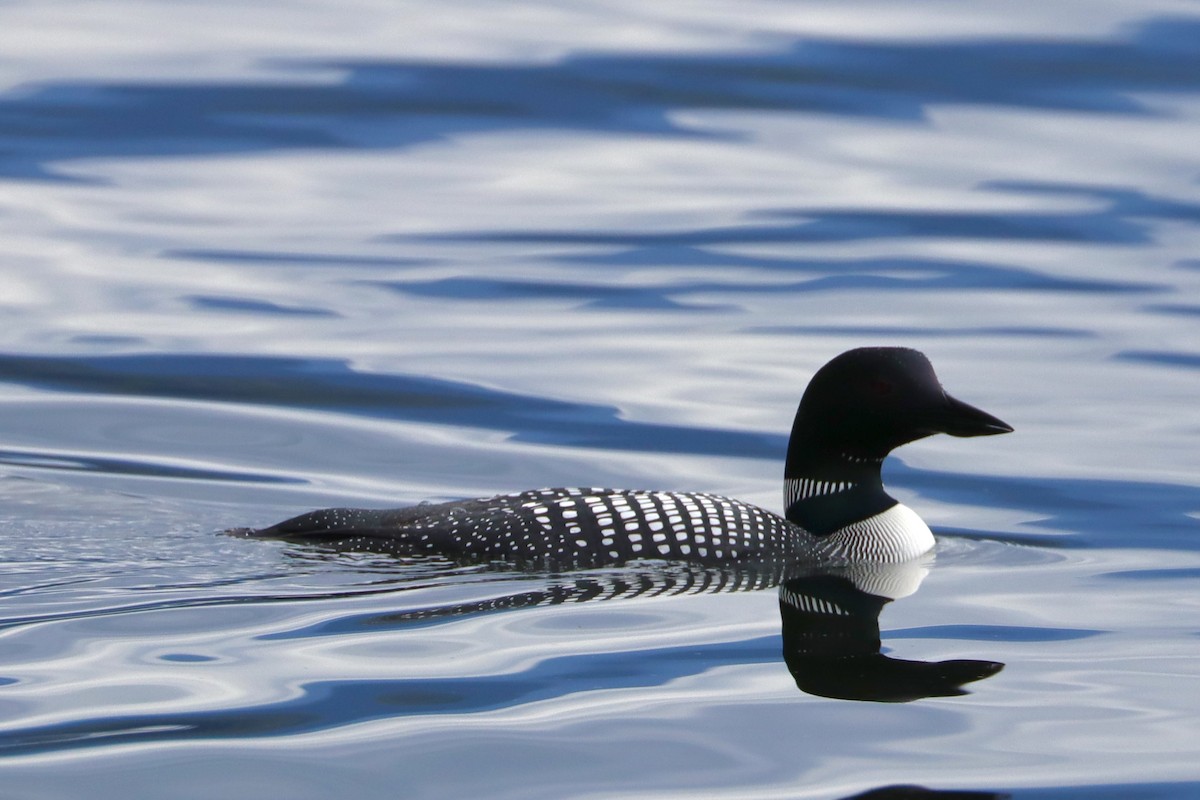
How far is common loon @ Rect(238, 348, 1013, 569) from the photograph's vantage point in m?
5.91

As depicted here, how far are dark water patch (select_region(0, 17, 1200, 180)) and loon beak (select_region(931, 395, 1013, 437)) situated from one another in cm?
911

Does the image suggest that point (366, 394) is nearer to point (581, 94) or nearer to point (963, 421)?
point (963, 421)

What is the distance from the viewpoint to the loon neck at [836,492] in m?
6.43

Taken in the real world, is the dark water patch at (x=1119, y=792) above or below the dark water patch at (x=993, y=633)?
below

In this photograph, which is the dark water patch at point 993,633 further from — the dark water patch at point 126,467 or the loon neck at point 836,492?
the dark water patch at point 126,467

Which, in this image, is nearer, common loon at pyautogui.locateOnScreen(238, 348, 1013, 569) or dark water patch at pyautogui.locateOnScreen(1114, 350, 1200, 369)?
common loon at pyautogui.locateOnScreen(238, 348, 1013, 569)

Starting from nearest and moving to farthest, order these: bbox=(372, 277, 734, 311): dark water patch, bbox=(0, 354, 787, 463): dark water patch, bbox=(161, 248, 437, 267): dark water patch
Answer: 1. bbox=(0, 354, 787, 463): dark water patch
2. bbox=(372, 277, 734, 311): dark water patch
3. bbox=(161, 248, 437, 267): dark water patch

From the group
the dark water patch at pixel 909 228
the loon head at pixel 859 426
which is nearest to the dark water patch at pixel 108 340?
the dark water patch at pixel 909 228

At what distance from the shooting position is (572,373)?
928 centimetres

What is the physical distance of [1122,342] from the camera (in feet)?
32.5

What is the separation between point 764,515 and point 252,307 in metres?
5.03

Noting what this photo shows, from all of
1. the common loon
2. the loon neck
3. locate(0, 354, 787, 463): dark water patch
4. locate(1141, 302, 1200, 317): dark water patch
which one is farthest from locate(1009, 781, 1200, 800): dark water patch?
locate(1141, 302, 1200, 317): dark water patch

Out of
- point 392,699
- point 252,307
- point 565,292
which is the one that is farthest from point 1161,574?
point 252,307

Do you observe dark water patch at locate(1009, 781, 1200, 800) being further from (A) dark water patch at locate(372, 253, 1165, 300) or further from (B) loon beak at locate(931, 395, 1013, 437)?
(A) dark water patch at locate(372, 253, 1165, 300)
